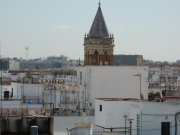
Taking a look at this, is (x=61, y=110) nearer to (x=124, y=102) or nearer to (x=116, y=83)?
(x=116, y=83)

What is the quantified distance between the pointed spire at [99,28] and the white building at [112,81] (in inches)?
86.0

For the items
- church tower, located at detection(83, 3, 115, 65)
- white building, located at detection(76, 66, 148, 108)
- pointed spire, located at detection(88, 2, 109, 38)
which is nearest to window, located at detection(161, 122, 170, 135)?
white building, located at detection(76, 66, 148, 108)

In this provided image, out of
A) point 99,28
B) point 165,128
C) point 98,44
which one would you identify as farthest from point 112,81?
point 165,128

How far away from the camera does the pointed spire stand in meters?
23.5

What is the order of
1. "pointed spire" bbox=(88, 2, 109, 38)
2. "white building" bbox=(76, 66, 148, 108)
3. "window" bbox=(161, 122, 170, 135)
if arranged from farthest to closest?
"pointed spire" bbox=(88, 2, 109, 38), "white building" bbox=(76, 66, 148, 108), "window" bbox=(161, 122, 170, 135)

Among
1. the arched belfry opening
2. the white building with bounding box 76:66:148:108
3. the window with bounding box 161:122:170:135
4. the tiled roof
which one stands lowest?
the window with bounding box 161:122:170:135

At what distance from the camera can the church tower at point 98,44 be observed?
75.5 ft

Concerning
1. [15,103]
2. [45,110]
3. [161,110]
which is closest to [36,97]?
[15,103]

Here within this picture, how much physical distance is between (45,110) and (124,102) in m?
4.98

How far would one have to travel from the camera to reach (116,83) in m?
22.2

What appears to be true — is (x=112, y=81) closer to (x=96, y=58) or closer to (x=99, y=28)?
(x=96, y=58)

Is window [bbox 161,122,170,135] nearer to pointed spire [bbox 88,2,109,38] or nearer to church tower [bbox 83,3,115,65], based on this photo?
church tower [bbox 83,3,115,65]

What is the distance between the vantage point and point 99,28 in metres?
23.6

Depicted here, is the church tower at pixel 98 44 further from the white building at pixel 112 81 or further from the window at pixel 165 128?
the window at pixel 165 128
